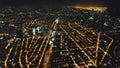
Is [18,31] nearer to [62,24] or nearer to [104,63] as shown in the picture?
[62,24]

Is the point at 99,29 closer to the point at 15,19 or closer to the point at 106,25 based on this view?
the point at 106,25

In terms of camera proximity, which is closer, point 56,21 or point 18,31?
point 18,31

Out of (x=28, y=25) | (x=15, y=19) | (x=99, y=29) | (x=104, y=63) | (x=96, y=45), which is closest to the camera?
(x=104, y=63)

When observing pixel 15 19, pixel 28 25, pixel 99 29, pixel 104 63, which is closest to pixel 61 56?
pixel 104 63

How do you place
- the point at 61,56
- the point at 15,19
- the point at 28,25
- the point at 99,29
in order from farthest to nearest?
1. the point at 15,19
2. the point at 28,25
3. the point at 99,29
4. the point at 61,56

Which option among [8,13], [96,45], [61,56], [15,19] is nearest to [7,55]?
[61,56]

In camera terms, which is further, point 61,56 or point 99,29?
point 99,29
